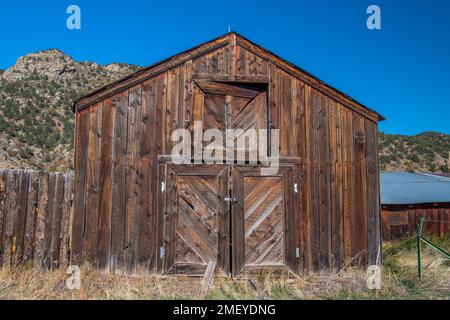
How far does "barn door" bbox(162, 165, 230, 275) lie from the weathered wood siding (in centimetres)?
731

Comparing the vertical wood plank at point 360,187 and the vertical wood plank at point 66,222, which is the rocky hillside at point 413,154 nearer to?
the vertical wood plank at point 360,187

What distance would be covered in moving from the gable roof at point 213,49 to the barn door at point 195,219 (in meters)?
1.91

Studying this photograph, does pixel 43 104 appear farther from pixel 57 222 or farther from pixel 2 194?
pixel 57 222

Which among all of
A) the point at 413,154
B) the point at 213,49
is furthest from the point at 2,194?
the point at 413,154

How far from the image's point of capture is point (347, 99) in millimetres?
9133

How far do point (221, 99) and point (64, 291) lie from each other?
478 centimetres

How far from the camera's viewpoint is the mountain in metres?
29.7

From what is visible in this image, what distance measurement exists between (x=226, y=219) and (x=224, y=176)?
2.88ft

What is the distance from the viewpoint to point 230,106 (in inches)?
351

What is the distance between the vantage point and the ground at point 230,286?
22.1 ft

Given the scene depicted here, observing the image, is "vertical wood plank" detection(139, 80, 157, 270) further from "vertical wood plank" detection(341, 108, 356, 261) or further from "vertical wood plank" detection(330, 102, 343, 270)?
"vertical wood plank" detection(341, 108, 356, 261)

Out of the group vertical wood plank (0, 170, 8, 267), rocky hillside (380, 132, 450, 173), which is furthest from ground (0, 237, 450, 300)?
rocky hillside (380, 132, 450, 173)

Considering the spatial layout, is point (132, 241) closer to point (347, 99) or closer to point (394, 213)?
point (347, 99)
